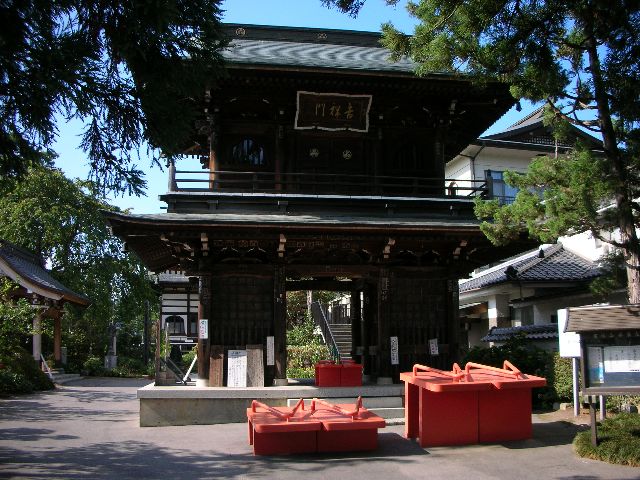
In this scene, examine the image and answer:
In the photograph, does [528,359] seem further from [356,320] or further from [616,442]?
[616,442]

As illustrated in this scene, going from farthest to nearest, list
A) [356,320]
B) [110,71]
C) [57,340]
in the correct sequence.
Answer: [57,340]
[356,320]
[110,71]

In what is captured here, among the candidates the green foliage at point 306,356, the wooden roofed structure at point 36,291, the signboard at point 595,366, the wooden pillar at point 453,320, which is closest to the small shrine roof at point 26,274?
the wooden roofed structure at point 36,291

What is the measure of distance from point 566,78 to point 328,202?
575 centimetres

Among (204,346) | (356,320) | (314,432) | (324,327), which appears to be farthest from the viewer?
(324,327)

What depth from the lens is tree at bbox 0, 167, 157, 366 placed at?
3338 cm

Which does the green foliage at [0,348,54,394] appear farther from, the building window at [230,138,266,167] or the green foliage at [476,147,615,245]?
the green foliage at [476,147,615,245]

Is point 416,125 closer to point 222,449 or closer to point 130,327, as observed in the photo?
point 222,449

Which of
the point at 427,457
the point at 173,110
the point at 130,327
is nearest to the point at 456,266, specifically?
the point at 427,457

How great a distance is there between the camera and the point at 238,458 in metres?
8.84

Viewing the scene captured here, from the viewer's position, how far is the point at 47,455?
9117 millimetres

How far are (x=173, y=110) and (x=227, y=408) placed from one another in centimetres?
742

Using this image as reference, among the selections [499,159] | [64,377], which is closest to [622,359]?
[499,159]

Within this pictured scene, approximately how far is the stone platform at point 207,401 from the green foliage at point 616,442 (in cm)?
488

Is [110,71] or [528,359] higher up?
[110,71]
